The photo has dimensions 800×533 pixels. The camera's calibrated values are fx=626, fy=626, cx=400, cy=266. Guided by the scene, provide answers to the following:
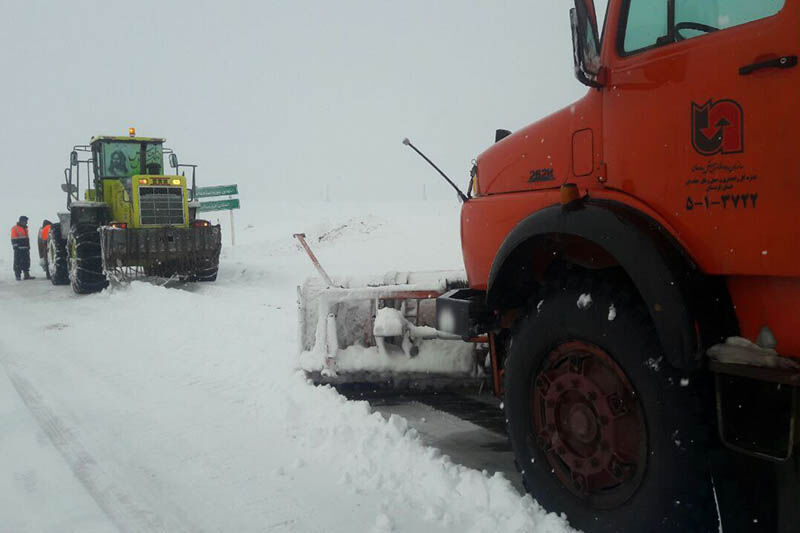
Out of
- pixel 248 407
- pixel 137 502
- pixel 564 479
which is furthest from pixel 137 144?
pixel 564 479

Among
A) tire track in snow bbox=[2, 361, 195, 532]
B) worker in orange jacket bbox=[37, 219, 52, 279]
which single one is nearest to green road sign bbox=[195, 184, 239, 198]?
worker in orange jacket bbox=[37, 219, 52, 279]

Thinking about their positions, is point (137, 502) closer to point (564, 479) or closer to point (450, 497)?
point (450, 497)

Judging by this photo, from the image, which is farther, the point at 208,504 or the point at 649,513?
the point at 208,504

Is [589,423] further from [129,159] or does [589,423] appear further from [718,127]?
[129,159]

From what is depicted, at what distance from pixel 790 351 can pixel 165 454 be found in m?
3.34

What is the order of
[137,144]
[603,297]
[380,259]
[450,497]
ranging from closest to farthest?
[603,297]
[450,497]
[137,144]
[380,259]

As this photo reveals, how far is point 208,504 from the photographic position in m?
Answer: 3.13

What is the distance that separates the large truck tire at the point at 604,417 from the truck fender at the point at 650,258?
0.46 feet

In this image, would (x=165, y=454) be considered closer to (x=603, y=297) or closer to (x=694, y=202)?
(x=603, y=297)

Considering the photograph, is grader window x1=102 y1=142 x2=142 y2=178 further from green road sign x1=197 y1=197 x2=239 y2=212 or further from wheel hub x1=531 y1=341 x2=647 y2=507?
wheel hub x1=531 y1=341 x2=647 y2=507

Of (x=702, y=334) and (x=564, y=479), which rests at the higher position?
(x=702, y=334)

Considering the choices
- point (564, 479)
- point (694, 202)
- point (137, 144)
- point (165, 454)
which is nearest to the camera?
point (694, 202)

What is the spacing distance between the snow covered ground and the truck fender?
3.42 feet

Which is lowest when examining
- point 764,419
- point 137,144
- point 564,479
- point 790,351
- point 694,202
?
point 564,479
